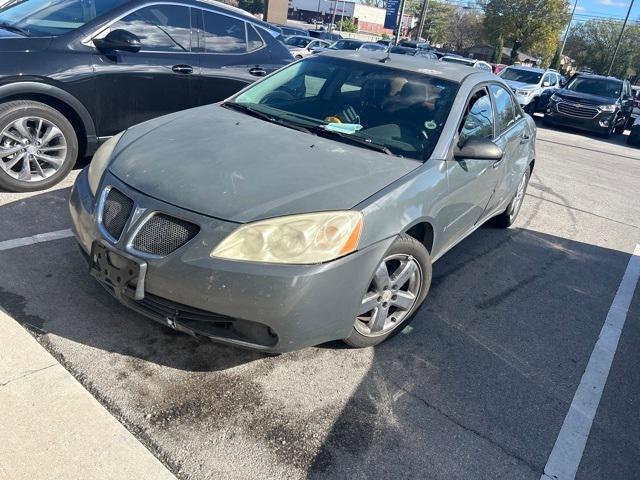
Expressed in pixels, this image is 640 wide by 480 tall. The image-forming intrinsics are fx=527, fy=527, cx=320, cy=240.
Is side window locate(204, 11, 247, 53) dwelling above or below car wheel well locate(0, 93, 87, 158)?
above

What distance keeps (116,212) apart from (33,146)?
2.32 m

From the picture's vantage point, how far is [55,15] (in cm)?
477

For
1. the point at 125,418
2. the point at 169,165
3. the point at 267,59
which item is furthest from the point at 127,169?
the point at 267,59

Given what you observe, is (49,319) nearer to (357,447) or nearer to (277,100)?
(357,447)

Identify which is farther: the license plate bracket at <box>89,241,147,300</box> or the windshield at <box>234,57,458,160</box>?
the windshield at <box>234,57,458,160</box>

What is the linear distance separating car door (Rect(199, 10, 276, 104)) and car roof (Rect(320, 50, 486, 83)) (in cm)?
173

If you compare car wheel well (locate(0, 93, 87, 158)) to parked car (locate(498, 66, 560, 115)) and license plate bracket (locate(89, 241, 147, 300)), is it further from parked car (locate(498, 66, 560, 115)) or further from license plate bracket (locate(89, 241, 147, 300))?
parked car (locate(498, 66, 560, 115))

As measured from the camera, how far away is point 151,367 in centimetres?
269

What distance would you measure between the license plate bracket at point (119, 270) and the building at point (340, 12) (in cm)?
8113

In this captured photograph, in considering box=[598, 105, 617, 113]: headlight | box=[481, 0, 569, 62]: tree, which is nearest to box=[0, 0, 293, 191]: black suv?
box=[598, 105, 617, 113]: headlight

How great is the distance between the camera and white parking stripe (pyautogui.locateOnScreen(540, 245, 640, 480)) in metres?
2.50

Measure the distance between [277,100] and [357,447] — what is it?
2553 millimetres

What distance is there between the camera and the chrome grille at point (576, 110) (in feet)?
Answer: 49.0

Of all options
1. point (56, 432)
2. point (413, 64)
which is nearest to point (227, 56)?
point (413, 64)
